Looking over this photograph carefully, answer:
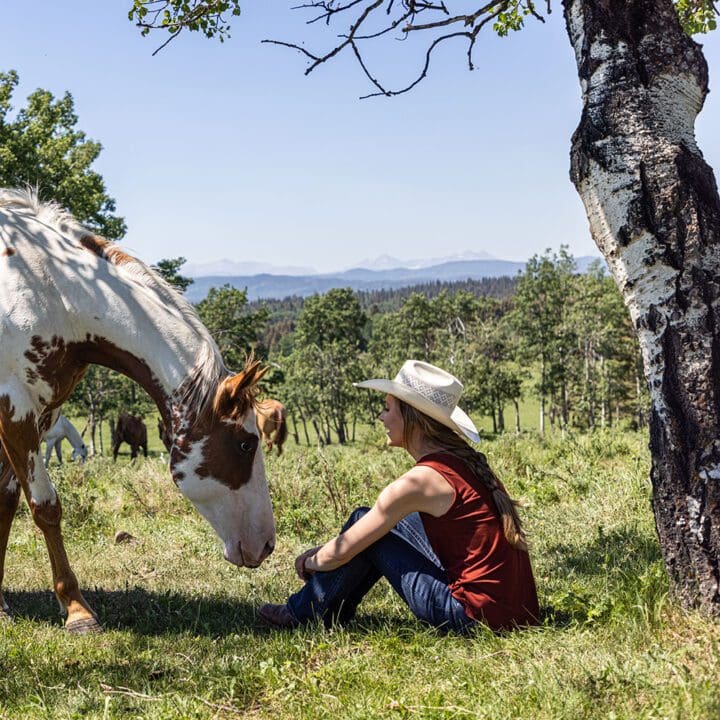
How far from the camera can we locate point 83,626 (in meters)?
4.29

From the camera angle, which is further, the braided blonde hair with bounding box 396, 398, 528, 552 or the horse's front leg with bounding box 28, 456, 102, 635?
the horse's front leg with bounding box 28, 456, 102, 635

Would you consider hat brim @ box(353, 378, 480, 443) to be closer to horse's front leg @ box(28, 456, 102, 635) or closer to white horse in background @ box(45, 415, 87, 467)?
horse's front leg @ box(28, 456, 102, 635)

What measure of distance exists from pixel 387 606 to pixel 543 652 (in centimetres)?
141

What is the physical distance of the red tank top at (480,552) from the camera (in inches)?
140

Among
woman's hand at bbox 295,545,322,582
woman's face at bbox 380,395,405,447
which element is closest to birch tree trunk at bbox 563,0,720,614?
woman's face at bbox 380,395,405,447

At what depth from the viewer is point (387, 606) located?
14.8 ft

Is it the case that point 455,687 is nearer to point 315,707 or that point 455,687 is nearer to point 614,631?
point 315,707

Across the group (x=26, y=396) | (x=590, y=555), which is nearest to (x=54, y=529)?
(x=26, y=396)

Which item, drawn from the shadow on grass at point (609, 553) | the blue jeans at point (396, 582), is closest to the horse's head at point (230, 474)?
the blue jeans at point (396, 582)

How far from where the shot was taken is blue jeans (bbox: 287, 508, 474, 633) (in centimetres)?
365

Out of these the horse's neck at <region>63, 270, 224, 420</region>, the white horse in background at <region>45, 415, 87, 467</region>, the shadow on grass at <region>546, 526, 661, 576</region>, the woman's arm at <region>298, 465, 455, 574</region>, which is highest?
the horse's neck at <region>63, 270, 224, 420</region>

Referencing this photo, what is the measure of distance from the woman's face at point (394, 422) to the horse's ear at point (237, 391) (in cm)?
71

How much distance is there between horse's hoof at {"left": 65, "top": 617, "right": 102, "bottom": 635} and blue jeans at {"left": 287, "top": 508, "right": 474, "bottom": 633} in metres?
1.17

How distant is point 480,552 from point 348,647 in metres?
0.77
